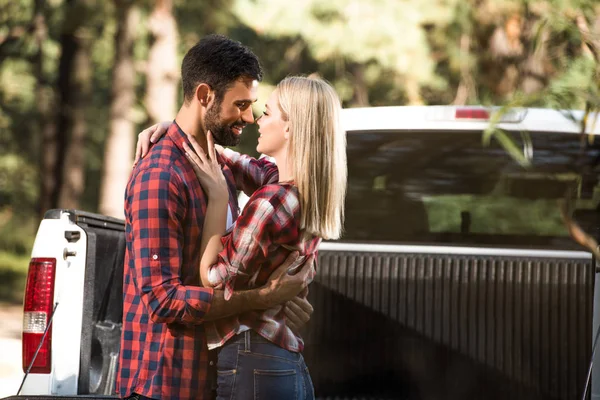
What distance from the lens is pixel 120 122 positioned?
15977 mm

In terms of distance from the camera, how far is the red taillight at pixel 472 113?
4.80 metres

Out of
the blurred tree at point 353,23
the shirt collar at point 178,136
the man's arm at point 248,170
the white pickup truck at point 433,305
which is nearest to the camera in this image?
the shirt collar at point 178,136

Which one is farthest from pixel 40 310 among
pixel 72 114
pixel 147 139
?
pixel 72 114

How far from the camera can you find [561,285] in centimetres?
467

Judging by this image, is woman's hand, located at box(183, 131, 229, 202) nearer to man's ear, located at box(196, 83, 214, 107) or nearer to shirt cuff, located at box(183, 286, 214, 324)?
man's ear, located at box(196, 83, 214, 107)

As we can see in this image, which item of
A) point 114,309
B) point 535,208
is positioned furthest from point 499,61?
point 114,309

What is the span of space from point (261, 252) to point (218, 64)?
24.7 inches

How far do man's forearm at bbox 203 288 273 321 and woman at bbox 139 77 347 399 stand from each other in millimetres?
28

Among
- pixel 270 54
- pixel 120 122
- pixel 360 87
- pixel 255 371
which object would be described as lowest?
pixel 255 371

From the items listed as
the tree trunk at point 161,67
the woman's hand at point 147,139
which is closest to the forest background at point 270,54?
the tree trunk at point 161,67

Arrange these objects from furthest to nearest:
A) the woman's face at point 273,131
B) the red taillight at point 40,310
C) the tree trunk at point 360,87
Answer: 1. the tree trunk at point 360,87
2. the red taillight at point 40,310
3. the woman's face at point 273,131

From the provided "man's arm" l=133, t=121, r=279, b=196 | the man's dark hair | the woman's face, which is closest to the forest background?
"man's arm" l=133, t=121, r=279, b=196

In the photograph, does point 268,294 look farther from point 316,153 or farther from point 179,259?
point 316,153

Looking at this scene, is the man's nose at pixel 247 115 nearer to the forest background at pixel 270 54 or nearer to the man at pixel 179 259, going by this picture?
the man at pixel 179 259
